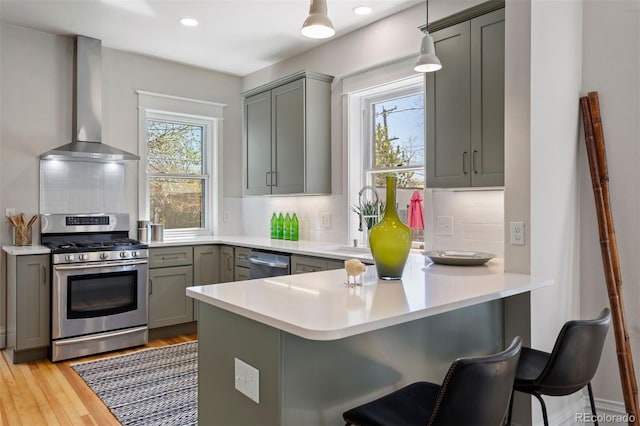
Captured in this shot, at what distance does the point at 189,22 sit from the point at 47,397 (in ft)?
10.0

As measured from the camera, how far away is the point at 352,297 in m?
1.68

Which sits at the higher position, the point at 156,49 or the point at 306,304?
the point at 156,49

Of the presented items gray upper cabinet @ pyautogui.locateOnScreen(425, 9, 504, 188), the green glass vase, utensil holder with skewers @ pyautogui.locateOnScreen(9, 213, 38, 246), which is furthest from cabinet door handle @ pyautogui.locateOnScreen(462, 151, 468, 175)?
utensil holder with skewers @ pyautogui.locateOnScreen(9, 213, 38, 246)

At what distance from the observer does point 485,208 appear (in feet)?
10.1

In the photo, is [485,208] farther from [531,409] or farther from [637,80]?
[531,409]

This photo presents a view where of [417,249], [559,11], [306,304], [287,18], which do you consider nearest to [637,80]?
[559,11]

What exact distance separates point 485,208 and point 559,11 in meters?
1.24

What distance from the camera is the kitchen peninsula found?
143 cm

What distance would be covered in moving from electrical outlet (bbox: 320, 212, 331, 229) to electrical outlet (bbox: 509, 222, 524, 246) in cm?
226

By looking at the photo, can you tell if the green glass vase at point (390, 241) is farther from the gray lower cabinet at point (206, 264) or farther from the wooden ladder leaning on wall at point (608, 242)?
the gray lower cabinet at point (206, 264)

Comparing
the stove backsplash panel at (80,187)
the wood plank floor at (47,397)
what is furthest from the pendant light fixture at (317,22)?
the stove backsplash panel at (80,187)

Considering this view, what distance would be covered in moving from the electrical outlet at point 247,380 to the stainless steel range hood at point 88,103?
10.3 ft

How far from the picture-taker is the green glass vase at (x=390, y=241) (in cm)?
197

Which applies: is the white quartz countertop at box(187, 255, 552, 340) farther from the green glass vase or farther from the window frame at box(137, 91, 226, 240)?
the window frame at box(137, 91, 226, 240)
